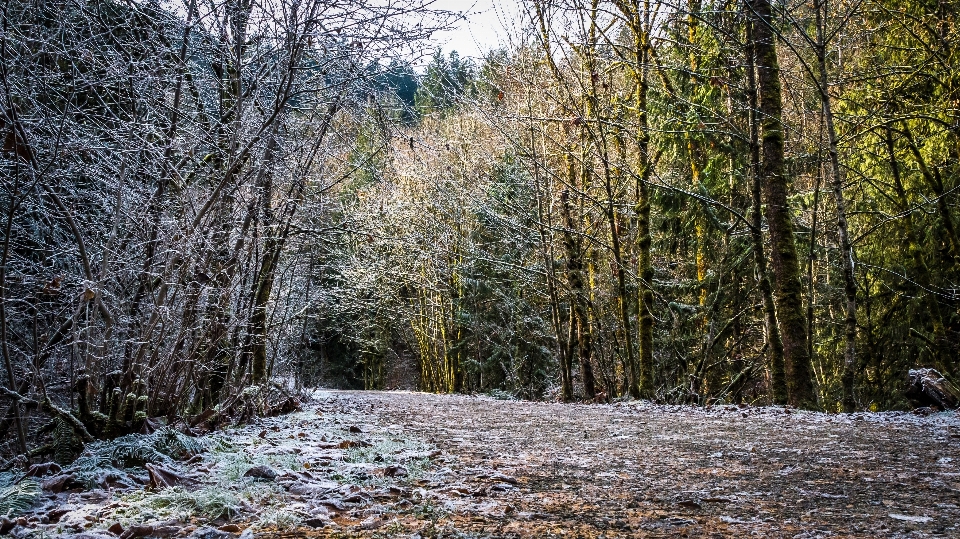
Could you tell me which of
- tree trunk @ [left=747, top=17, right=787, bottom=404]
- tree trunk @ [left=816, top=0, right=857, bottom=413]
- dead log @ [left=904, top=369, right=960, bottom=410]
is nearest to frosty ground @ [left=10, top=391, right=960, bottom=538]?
dead log @ [left=904, top=369, right=960, bottom=410]

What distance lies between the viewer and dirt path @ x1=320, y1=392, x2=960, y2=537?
243 cm

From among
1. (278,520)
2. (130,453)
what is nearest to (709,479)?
(278,520)

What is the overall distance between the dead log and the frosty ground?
1.32 m

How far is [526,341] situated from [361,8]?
15108 mm

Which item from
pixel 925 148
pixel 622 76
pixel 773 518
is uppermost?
pixel 622 76

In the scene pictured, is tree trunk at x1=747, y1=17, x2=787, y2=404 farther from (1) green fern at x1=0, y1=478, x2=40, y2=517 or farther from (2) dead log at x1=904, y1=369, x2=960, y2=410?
(1) green fern at x1=0, y1=478, x2=40, y2=517

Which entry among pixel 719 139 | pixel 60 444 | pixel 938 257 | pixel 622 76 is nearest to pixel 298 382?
pixel 60 444

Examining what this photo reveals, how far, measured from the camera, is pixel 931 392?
20.8ft

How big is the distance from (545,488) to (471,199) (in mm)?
14267

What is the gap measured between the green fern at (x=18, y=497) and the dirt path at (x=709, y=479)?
1.68 meters

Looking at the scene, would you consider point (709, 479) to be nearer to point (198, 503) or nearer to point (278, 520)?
point (278, 520)

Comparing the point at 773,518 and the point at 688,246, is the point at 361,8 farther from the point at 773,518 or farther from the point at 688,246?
the point at 688,246

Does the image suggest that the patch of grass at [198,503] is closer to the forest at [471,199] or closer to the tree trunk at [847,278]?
the forest at [471,199]

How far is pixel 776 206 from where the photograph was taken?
815 centimetres
